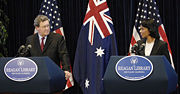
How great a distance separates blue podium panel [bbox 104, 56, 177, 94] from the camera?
82.6 inches

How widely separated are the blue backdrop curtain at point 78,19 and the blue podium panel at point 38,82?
326 centimetres

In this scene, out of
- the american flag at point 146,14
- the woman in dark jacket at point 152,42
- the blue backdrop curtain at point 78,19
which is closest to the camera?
the woman in dark jacket at point 152,42

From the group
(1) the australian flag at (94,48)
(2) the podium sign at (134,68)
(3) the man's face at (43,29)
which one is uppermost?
(3) the man's face at (43,29)

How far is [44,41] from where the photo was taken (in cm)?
323

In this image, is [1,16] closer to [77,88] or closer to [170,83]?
[77,88]

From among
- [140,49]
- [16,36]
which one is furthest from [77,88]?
[140,49]

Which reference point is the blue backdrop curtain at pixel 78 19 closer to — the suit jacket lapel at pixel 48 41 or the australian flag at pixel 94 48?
the australian flag at pixel 94 48

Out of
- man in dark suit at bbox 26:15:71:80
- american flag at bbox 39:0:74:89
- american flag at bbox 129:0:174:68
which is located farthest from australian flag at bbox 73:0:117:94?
man in dark suit at bbox 26:15:71:80

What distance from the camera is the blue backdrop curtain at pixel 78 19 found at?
5.17 meters

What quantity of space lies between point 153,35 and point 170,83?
1.42 meters

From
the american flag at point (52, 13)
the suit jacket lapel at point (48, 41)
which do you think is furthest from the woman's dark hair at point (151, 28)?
the american flag at point (52, 13)

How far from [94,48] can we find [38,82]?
9.64ft

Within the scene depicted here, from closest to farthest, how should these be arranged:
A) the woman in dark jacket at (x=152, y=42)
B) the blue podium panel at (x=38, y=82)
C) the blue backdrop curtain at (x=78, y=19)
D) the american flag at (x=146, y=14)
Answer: the blue podium panel at (x=38, y=82)
the woman in dark jacket at (x=152, y=42)
the american flag at (x=146, y=14)
the blue backdrop curtain at (x=78, y=19)

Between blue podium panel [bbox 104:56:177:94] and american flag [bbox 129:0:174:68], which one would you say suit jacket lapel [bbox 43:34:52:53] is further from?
american flag [bbox 129:0:174:68]
